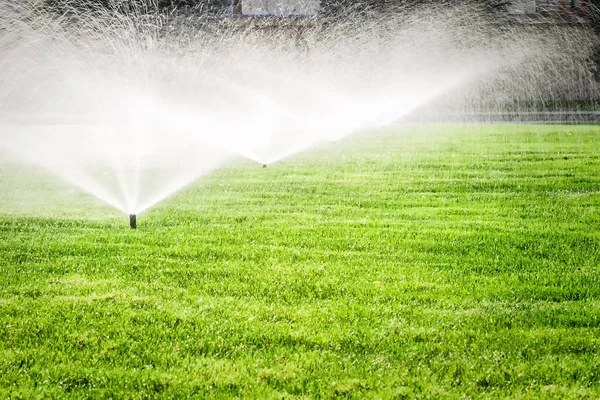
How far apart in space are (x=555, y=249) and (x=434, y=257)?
1.24 metres

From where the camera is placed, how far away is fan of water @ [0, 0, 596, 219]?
858 inches

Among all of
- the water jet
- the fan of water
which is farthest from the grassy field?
the fan of water

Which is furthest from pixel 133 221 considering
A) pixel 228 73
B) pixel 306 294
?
pixel 228 73

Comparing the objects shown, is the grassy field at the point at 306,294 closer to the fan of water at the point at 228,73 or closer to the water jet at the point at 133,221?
the water jet at the point at 133,221

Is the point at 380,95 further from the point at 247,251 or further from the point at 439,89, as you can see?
the point at 247,251

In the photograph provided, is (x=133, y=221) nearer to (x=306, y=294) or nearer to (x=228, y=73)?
(x=306, y=294)

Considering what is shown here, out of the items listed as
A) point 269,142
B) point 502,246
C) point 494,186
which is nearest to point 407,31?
point 269,142

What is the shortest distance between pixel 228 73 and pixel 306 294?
2243 cm

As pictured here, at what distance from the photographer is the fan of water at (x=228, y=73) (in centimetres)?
2180

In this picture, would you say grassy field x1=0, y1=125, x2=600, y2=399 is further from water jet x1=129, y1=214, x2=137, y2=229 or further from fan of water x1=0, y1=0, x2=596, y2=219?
fan of water x1=0, y1=0, x2=596, y2=219

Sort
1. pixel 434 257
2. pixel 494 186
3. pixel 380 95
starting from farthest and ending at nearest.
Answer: pixel 380 95
pixel 494 186
pixel 434 257

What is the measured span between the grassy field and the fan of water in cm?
924

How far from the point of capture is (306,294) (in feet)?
18.5

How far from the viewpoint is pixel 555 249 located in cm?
705
